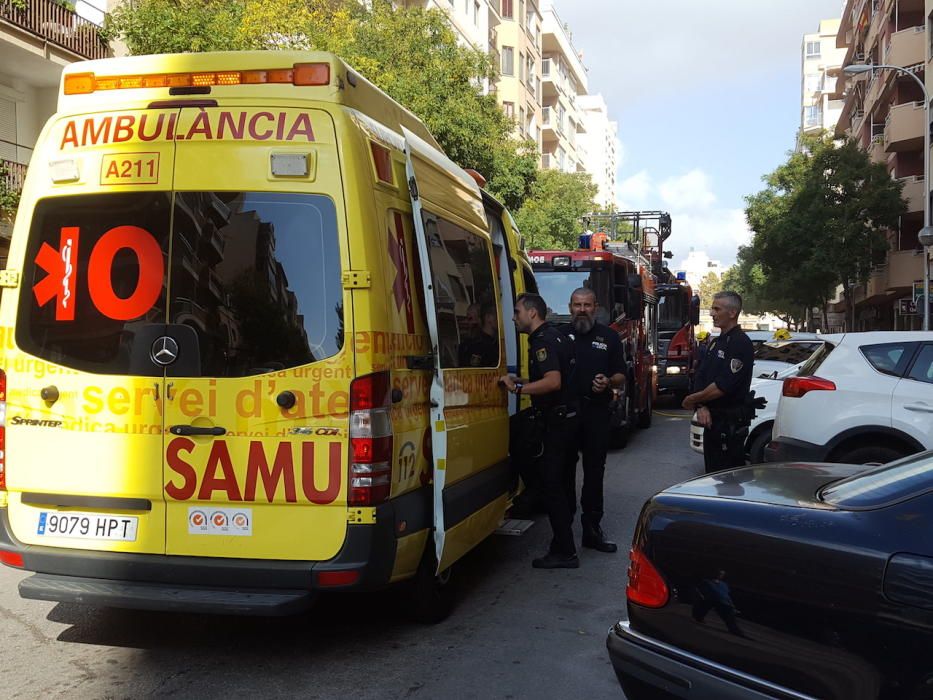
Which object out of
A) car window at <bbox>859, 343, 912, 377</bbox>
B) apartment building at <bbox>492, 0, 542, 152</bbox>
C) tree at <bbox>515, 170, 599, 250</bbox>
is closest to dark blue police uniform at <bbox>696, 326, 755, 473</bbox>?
car window at <bbox>859, 343, 912, 377</bbox>

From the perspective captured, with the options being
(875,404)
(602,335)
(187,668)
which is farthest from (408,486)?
(875,404)

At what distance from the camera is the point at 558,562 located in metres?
6.20

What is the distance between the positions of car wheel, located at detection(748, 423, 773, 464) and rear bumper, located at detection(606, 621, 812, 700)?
23.0 ft

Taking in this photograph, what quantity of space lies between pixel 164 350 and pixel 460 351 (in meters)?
1.69

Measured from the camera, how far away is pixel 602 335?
6.73 meters

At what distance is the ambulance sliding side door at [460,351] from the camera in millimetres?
4637

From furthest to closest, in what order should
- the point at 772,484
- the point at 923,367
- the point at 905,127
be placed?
the point at 905,127, the point at 923,367, the point at 772,484

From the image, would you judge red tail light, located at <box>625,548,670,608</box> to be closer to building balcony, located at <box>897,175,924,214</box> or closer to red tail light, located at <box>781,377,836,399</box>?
red tail light, located at <box>781,377,836,399</box>

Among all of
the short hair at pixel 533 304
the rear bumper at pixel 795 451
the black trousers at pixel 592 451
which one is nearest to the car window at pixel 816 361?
the rear bumper at pixel 795 451

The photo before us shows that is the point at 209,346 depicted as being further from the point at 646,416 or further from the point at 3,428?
the point at 646,416

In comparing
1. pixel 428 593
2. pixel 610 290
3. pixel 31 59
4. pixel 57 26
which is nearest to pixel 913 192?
pixel 610 290

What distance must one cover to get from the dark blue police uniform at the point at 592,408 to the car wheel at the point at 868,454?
1.88 m

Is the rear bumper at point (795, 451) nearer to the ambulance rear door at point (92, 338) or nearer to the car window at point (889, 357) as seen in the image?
the car window at point (889, 357)

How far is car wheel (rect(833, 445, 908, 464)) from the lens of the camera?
706 centimetres
